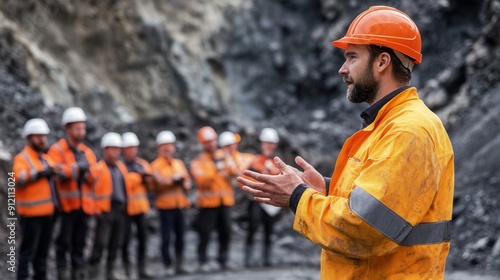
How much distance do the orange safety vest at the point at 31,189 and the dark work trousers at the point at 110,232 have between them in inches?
63.8

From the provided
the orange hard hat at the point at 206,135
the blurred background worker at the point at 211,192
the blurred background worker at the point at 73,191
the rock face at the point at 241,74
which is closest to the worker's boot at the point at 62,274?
the blurred background worker at the point at 73,191

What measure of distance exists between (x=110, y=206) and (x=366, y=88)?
7.16 meters

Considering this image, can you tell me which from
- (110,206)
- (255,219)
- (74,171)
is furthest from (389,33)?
(255,219)

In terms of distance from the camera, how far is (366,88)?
291 cm

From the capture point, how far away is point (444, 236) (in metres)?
2.79

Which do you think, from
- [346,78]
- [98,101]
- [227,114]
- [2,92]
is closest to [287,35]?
[227,114]

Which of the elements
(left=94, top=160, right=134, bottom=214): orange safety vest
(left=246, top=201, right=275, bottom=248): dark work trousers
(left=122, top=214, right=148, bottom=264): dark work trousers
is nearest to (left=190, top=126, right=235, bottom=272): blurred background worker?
(left=246, top=201, right=275, bottom=248): dark work trousers

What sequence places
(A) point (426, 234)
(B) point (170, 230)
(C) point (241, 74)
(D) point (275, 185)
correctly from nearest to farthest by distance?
(A) point (426, 234) < (D) point (275, 185) < (B) point (170, 230) < (C) point (241, 74)

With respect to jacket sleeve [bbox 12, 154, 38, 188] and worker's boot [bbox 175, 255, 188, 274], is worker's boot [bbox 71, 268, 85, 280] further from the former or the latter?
worker's boot [bbox 175, 255, 188, 274]

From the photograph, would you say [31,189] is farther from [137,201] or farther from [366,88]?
[366,88]

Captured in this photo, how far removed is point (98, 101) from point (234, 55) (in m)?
6.55

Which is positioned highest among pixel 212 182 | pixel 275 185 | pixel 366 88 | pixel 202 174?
pixel 202 174

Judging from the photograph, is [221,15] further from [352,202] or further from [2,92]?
[352,202]

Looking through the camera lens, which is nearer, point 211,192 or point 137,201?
point 137,201
